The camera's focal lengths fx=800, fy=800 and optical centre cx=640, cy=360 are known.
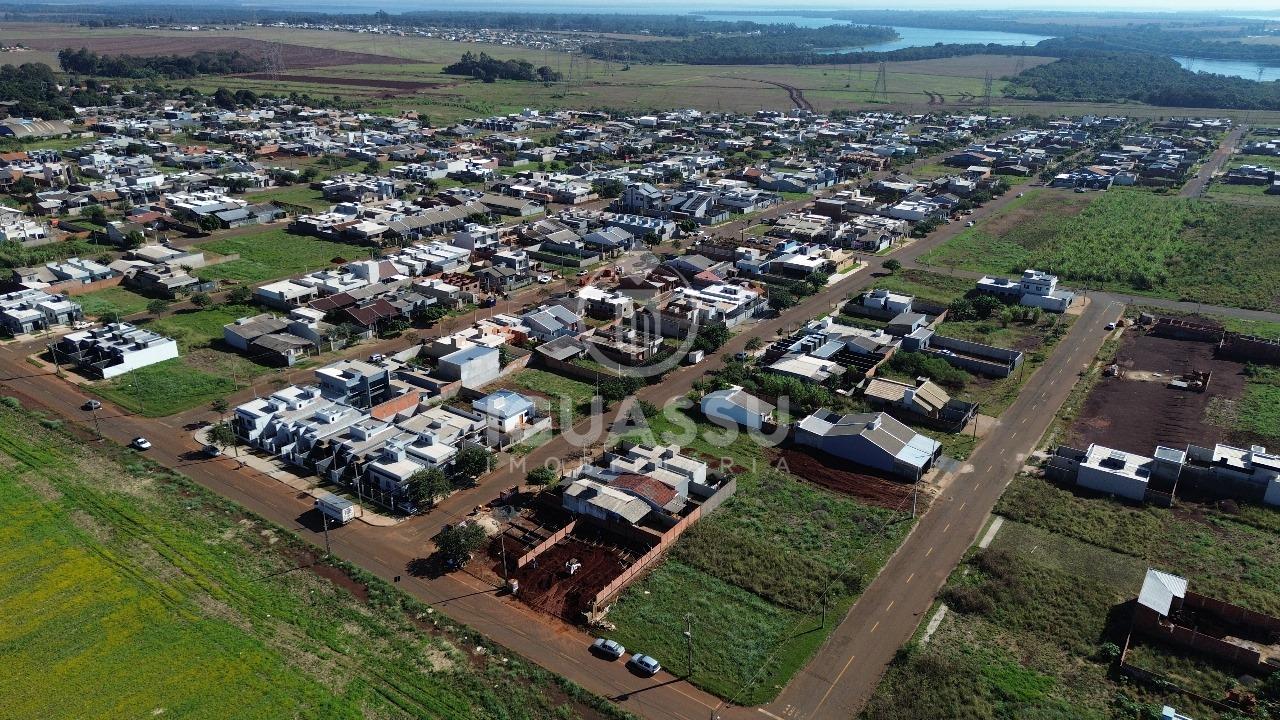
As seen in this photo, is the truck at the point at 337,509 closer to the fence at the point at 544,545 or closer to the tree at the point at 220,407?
the fence at the point at 544,545

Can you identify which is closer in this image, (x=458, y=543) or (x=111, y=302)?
(x=458, y=543)

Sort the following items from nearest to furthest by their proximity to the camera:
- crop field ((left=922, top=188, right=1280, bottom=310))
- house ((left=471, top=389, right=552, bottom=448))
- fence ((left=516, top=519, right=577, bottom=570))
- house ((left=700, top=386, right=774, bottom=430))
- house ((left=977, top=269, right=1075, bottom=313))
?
fence ((left=516, top=519, right=577, bottom=570)) < house ((left=471, top=389, right=552, bottom=448)) < house ((left=700, top=386, right=774, bottom=430)) < house ((left=977, top=269, right=1075, bottom=313)) < crop field ((left=922, top=188, right=1280, bottom=310))

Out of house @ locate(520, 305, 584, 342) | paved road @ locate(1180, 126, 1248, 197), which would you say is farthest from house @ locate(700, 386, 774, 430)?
paved road @ locate(1180, 126, 1248, 197)

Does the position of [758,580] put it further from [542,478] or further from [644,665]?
[542,478]

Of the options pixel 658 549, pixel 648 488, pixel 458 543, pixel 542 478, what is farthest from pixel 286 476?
pixel 658 549

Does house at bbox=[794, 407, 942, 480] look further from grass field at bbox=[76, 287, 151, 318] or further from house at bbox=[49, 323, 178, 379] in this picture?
grass field at bbox=[76, 287, 151, 318]

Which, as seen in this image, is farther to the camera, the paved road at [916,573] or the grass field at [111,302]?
the grass field at [111,302]

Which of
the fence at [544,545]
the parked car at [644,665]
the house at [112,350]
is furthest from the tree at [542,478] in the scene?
the house at [112,350]
